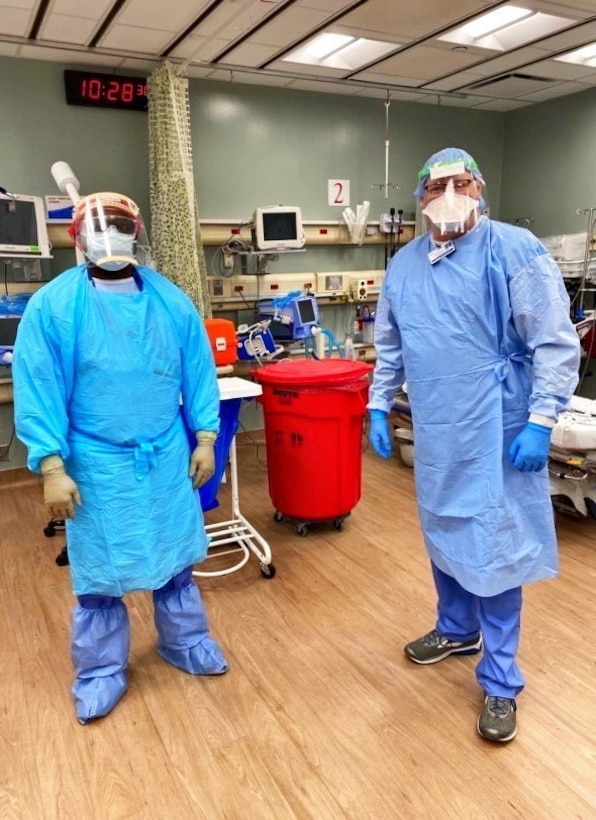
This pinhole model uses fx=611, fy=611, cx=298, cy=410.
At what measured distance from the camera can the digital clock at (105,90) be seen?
3.67m

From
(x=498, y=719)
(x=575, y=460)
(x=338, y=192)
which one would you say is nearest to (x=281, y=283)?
(x=338, y=192)

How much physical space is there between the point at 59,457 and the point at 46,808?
2.80ft

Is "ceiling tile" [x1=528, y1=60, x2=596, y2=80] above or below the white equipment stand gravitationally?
above

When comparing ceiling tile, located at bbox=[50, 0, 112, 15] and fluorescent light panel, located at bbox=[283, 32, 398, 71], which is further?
fluorescent light panel, located at bbox=[283, 32, 398, 71]

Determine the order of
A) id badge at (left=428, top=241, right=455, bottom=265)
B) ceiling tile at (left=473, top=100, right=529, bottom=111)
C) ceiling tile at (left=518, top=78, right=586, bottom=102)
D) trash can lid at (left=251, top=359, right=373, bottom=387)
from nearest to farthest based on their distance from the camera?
1. id badge at (left=428, top=241, right=455, bottom=265)
2. trash can lid at (left=251, top=359, right=373, bottom=387)
3. ceiling tile at (left=518, top=78, right=586, bottom=102)
4. ceiling tile at (left=473, top=100, right=529, bottom=111)

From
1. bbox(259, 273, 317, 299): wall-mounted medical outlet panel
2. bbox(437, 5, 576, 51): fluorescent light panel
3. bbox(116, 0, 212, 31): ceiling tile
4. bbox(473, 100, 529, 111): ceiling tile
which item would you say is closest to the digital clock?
bbox(116, 0, 212, 31): ceiling tile

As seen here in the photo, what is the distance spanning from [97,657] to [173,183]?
267 cm

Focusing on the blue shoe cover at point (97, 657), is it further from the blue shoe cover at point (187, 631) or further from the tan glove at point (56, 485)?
the tan glove at point (56, 485)

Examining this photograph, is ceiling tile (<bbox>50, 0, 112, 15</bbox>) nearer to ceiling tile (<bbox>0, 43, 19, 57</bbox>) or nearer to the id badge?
ceiling tile (<bbox>0, 43, 19, 57</bbox>)

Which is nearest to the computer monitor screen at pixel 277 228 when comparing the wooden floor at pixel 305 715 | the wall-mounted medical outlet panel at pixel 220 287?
the wall-mounted medical outlet panel at pixel 220 287

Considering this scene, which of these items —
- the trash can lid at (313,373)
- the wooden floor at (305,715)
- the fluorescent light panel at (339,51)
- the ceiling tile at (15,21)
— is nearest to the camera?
the wooden floor at (305,715)

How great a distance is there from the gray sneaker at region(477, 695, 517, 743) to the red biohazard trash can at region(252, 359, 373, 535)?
126 cm

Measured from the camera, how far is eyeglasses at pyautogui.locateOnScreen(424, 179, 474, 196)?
1.64m

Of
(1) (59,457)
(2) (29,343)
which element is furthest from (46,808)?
(2) (29,343)
